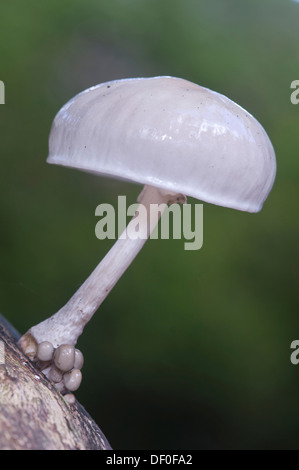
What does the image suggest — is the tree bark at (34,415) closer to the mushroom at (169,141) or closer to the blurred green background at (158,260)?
the mushroom at (169,141)

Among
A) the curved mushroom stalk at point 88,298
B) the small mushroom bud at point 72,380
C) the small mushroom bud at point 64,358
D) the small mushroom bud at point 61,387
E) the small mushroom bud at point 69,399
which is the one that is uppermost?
the curved mushroom stalk at point 88,298

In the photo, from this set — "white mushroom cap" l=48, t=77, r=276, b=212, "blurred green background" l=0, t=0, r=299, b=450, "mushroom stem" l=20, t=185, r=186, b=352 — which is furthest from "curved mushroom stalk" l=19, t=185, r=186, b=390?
"blurred green background" l=0, t=0, r=299, b=450

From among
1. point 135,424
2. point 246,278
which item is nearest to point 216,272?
point 246,278

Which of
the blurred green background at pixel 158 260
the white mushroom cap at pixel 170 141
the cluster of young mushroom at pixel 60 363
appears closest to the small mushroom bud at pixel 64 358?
the cluster of young mushroom at pixel 60 363

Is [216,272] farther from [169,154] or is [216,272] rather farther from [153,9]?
[169,154]

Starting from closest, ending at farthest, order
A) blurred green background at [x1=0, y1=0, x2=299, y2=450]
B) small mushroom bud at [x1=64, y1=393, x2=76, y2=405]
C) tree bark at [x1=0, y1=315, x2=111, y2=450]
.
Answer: tree bark at [x1=0, y1=315, x2=111, y2=450] → small mushroom bud at [x1=64, y1=393, x2=76, y2=405] → blurred green background at [x1=0, y1=0, x2=299, y2=450]

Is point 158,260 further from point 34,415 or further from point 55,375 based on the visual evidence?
point 34,415

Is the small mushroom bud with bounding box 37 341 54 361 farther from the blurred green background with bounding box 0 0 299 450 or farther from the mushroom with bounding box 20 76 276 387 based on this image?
the blurred green background with bounding box 0 0 299 450
